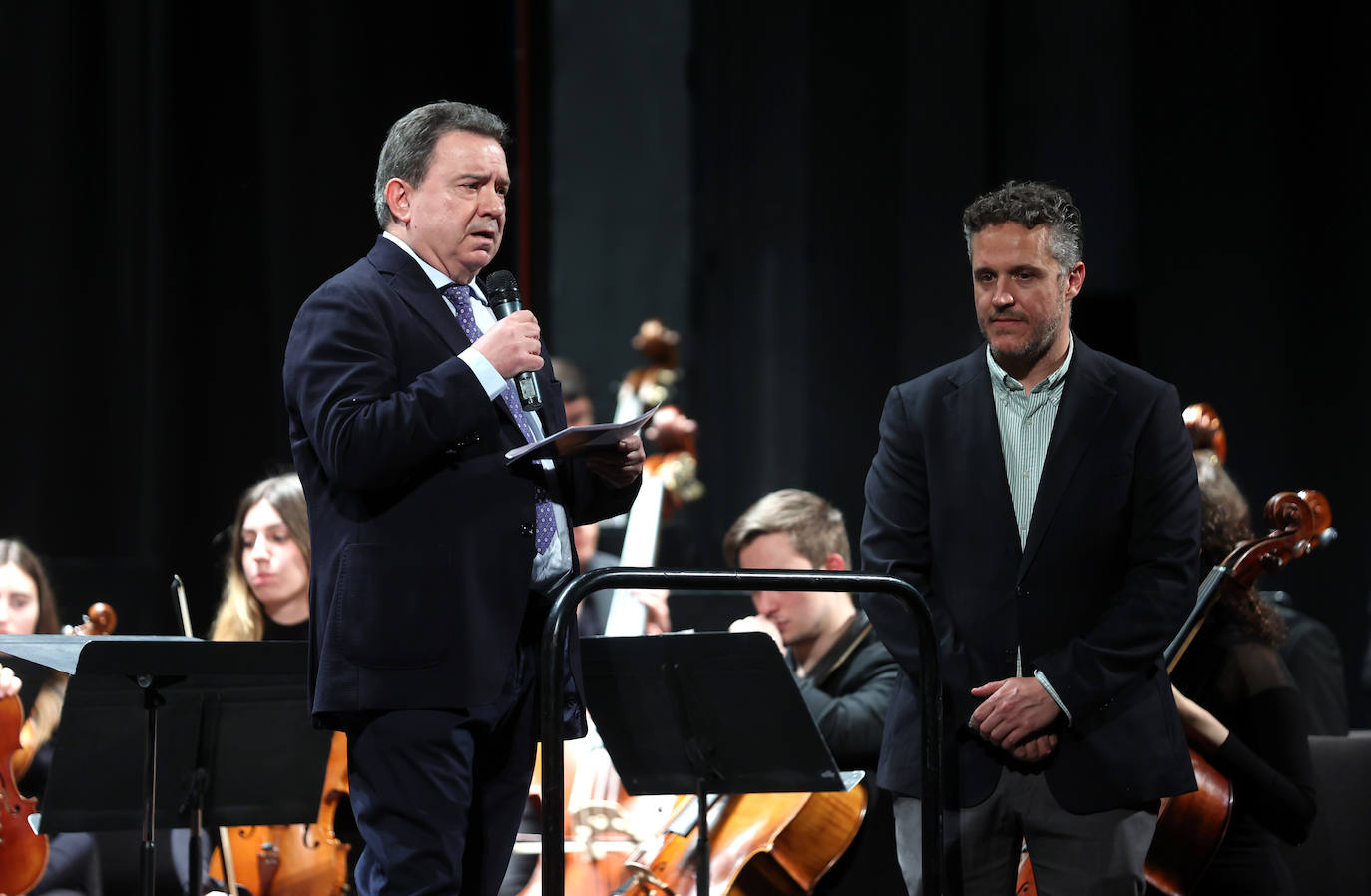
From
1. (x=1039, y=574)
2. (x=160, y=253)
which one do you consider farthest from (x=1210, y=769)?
(x=160, y=253)

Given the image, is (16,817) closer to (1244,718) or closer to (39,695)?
(39,695)

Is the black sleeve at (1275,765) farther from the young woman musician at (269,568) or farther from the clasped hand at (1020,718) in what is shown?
the young woman musician at (269,568)

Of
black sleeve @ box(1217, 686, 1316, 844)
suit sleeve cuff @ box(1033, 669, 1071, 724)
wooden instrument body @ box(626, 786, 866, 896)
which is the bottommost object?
wooden instrument body @ box(626, 786, 866, 896)

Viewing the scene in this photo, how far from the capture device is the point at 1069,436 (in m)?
2.30

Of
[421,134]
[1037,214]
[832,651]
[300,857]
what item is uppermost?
[421,134]

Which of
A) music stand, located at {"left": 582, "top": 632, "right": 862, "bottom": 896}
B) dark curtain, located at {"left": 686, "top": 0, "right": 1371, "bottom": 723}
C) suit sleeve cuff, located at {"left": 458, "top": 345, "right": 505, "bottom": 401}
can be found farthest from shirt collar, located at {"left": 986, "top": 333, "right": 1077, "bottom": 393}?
dark curtain, located at {"left": 686, "top": 0, "right": 1371, "bottom": 723}

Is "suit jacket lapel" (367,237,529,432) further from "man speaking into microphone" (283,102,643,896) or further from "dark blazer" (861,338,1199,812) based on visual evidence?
"dark blazer" (861,338,1199,812)

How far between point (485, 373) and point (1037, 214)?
0.90 metres

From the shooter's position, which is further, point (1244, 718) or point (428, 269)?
point (1244, 718)

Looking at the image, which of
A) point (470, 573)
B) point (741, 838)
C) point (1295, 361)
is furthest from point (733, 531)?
point (1295, 361)

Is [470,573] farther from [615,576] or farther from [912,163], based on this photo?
[912,163]

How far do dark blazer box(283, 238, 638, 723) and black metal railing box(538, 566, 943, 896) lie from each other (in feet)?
0.40

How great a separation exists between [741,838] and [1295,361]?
261 centimetres

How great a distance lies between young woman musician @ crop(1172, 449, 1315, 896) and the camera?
2945 millimetres
